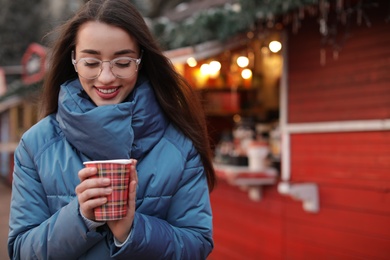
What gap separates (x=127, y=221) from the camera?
4.89 ft

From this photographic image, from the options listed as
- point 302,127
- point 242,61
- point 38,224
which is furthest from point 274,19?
point 38,224

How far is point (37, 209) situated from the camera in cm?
164

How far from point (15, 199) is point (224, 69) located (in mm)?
5268

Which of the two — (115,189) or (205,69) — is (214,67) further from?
(115,189)

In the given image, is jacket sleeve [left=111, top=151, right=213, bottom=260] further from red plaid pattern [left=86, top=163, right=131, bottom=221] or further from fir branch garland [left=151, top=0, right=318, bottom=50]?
fir branch garland [left=151, top=0, right=318, bottom=50]

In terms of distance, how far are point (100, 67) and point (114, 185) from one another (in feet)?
1.47

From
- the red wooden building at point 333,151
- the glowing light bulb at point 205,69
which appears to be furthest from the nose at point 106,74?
the glowing light bulb at point 205,69

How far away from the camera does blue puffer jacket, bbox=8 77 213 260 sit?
1548mm

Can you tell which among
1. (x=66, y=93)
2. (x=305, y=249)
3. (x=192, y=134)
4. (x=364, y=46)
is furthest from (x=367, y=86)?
(x=66, y=93)

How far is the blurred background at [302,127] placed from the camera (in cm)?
405

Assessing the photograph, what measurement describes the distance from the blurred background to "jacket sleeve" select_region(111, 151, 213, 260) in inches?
46.5

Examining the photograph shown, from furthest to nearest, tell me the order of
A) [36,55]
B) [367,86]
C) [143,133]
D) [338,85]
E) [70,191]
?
1. [36,55]
2. [338,85]
3. [367,86]
4. [143,133]
5. [70,191]

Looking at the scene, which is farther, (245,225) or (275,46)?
(245,225)

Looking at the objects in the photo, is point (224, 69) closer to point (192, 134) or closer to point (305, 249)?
point (305, 249)
